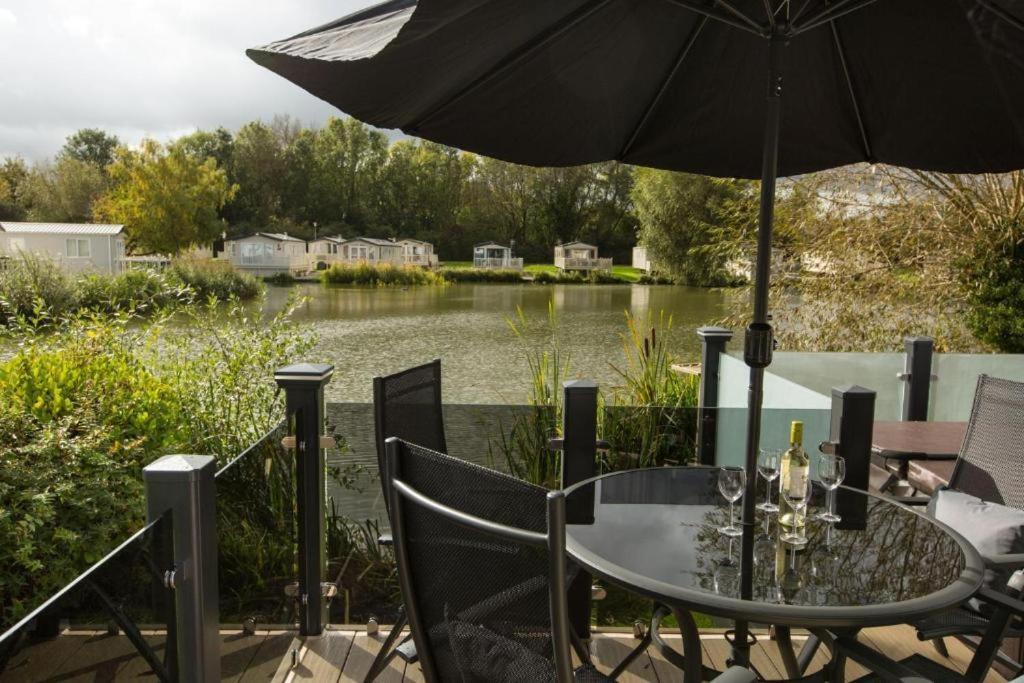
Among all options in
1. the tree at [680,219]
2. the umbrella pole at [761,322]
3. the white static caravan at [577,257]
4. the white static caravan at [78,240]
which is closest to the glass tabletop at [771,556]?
the umbrella pole at [761,322]

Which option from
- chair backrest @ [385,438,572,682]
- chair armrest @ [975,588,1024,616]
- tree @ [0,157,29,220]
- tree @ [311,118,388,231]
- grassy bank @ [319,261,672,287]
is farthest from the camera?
tree @ [0,157,29,220]

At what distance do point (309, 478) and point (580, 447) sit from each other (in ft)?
2.79

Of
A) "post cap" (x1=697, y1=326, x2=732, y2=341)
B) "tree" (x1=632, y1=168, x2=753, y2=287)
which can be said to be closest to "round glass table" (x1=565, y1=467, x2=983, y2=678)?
"post cap" (x1=697, y1=326, x2=732, y2=341)

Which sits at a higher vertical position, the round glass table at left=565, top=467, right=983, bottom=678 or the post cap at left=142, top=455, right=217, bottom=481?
the post cap at left=142, top=455, right=217, bottom=481

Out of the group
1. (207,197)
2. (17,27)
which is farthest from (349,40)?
(17,27)

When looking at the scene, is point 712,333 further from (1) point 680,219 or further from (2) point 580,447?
(1) point 680,219

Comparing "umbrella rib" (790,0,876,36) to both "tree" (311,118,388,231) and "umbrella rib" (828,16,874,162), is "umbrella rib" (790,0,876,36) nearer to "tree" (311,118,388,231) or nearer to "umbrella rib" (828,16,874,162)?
"umbrella rib" (828,16,874,162)

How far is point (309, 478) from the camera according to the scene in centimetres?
233

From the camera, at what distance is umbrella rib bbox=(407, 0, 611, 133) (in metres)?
1.96

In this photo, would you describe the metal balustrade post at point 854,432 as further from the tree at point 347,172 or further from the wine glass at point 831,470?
the tree at point 347,172

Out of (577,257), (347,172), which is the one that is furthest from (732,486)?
(347,172)

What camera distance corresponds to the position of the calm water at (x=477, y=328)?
64.5ft

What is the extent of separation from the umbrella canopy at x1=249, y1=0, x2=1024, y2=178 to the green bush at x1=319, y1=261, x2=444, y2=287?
26.7 metres

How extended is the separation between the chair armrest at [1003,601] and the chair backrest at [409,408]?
138cm
